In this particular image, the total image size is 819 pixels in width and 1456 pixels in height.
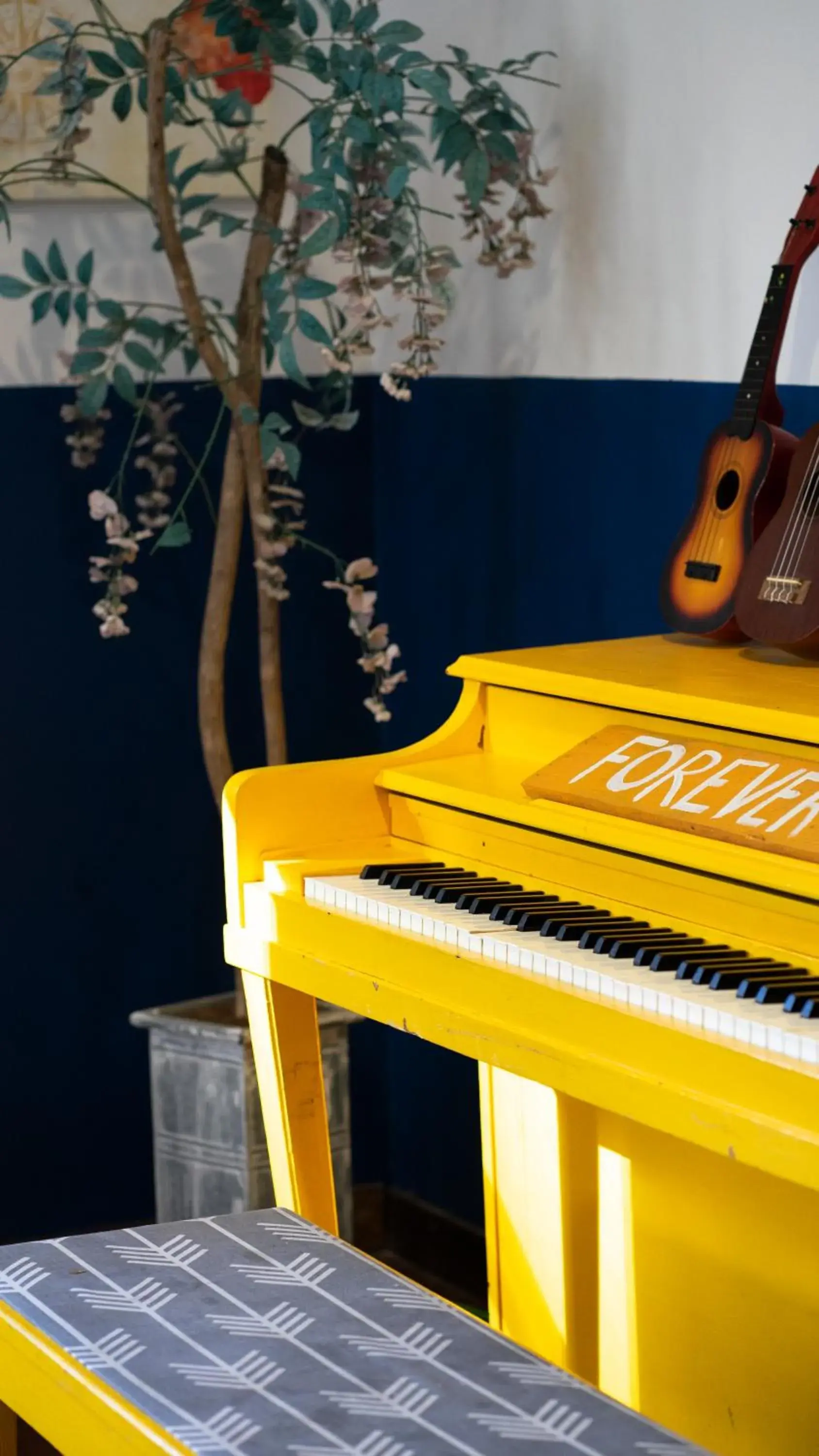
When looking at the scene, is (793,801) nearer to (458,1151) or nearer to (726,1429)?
(726,1429)

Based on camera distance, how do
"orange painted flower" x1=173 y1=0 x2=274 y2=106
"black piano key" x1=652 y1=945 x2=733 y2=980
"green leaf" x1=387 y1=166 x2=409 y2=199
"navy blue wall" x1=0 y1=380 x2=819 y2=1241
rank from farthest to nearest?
"navy blue wall" x1=0 y1=380 x2=819 y2=1241 → "orange painted flower" x1=173 y1=0 x2=274 y2=106 → "green leaf" x1=387 y1=166 x2=409 y2=199 → "black piano key" x1=652 y1=945 x2=733 y2=980

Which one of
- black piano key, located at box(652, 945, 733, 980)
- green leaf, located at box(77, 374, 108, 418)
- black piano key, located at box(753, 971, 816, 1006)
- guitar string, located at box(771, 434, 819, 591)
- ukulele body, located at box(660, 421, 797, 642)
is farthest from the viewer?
green leaf, located at box(77, 374, 108, 418)

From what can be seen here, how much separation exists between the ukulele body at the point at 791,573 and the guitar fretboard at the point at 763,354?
0.42ft

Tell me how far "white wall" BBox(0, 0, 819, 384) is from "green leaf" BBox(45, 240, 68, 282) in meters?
0.19

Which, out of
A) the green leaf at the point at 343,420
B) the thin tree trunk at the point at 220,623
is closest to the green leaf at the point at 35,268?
the thin tree trunk at the point at 220,623

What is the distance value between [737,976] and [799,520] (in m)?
0.64

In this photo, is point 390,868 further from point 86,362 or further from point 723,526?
point 86,362

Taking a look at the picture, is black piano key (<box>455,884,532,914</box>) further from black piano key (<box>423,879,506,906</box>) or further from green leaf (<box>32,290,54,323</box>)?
green leaf (<box>32,290,54,323</box>)

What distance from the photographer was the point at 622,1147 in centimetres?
220

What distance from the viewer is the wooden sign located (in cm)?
179

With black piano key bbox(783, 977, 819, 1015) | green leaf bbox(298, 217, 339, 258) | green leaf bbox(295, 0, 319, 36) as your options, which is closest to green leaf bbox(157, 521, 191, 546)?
green leaf bbox(298, 217, 339, 258)

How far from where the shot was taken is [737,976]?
1.69m

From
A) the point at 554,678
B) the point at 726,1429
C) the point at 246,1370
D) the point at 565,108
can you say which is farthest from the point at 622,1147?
the point at 565,108

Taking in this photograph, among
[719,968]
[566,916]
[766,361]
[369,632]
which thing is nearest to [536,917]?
[566,916]
